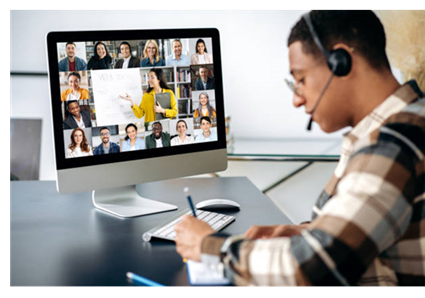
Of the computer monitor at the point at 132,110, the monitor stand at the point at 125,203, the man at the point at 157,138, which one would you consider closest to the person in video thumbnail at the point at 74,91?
the computer monitor at the point at 132,110

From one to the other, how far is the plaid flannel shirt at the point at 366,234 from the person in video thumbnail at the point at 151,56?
2.35ft

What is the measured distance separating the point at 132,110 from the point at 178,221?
356mm

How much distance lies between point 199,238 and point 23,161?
75.9 inches

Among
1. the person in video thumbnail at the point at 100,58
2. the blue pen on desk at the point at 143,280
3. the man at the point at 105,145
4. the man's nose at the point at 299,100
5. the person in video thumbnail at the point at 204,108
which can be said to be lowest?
the blue pen on desk at the point at 143,280

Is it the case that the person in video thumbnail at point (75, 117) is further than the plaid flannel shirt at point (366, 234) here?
Yes

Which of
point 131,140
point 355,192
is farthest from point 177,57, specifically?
point 355,192

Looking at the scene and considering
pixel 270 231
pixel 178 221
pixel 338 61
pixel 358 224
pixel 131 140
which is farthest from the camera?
pixel 131 140

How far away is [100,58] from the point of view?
1.31 m

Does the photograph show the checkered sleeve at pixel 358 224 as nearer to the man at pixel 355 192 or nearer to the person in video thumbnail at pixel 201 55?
the man at pixel 355 192

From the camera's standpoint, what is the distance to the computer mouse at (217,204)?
4.64 ft

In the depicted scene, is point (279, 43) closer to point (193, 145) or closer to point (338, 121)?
point (193, 145)

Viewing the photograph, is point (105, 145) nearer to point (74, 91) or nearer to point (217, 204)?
point (74, 91)

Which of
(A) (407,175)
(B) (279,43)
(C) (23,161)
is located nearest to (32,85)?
(C) (23,161)

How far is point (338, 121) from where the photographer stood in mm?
950
